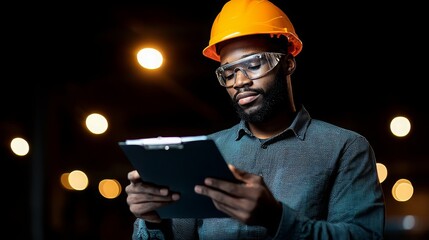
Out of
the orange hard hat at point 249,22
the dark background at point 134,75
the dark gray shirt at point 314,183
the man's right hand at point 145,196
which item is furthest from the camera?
the dark background at point 134,75

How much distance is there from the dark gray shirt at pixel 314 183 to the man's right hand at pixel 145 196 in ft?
0.98

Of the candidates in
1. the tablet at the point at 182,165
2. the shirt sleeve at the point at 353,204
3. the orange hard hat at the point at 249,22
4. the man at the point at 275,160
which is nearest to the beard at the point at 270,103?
the man at the point at 275,160

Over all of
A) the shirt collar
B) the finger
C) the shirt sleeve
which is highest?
the shirt collar

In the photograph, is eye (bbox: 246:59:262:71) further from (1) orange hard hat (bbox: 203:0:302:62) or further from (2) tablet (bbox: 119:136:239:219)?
(2) tablet (bbox: 119:136:239:219)

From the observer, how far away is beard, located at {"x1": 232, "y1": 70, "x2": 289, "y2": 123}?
2.57 m

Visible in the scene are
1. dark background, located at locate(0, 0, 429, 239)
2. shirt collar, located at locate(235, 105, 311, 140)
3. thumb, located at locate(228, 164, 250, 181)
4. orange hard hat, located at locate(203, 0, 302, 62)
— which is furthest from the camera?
dark background, located at locate(0, 0, 429, 239)

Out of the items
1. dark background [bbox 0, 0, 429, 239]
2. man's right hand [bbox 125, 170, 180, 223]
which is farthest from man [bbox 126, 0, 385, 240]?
dark background [bbox 0, 0, 429, 239]

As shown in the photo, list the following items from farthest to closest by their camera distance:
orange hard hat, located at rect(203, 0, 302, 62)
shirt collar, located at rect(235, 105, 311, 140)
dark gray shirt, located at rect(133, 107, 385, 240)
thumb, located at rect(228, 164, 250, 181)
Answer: orange hard hat, located at rect(203, 0, 302, 62) < shirt collar, located at rect(235, 105, 311, 140) < dark gray shirt, located at rect(133, 107, 385, 240) < thumb, located at rect(228, 164, 250, 181)

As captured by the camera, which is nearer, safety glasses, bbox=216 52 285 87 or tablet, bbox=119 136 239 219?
tablet, bbox=119 136 239 219

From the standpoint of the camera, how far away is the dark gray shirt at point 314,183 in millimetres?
2275

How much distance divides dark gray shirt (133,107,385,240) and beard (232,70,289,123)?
9 centimetres

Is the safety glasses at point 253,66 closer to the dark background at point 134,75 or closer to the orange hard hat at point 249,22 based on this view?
the orange hard hat at point 249,22

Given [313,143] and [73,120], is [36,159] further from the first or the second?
[313,143]

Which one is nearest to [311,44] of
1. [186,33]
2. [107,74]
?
[186,33]
